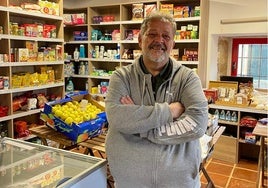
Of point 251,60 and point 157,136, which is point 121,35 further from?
point 157,136

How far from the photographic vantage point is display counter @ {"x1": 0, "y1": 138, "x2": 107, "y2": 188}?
1.45 metres

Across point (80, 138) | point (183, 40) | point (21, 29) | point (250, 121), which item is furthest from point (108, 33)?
point (80, 138)

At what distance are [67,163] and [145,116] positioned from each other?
56cm

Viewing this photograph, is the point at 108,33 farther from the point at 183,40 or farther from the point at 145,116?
the point at 145,116

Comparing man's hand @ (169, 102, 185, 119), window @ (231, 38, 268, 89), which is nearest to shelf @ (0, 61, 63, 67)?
man's hand @ (169, 102, 185, 119)

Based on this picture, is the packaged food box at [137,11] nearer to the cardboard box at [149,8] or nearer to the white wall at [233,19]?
the cardboard box at [149,8]

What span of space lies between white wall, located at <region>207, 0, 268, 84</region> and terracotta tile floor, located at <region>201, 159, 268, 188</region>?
141 cm

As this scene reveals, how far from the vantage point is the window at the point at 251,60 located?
510cm

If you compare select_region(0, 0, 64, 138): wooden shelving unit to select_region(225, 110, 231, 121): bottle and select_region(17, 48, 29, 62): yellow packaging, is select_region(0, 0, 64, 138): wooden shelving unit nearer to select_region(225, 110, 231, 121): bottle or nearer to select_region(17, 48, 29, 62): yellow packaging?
Answer: select_region(17, 48, 29, 62): yellow packaging

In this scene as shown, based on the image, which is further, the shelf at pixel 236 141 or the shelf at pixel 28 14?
the shelf at pixel 236 141

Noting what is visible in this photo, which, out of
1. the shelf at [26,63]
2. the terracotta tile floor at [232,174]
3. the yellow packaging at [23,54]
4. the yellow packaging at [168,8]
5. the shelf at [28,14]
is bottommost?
the terracotta tile floor at [232,174]

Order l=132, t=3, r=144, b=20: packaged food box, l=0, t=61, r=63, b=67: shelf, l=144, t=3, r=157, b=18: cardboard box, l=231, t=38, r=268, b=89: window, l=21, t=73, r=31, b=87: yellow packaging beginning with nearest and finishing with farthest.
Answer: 1. l=0, t=61, r=63, b=67: shelf
2. l=21, t=73, r=31, b=87: yellow packaging
3. l=144, t=3, r=157, b=18: cardboard box
4. l=132, t=3, r=144, b=20: packaged food box
5. l=231, t=38, r=268, b=89: window

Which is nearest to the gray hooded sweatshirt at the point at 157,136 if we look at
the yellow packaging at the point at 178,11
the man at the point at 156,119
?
the man at the point at 156,119

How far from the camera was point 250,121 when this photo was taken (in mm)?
3850
